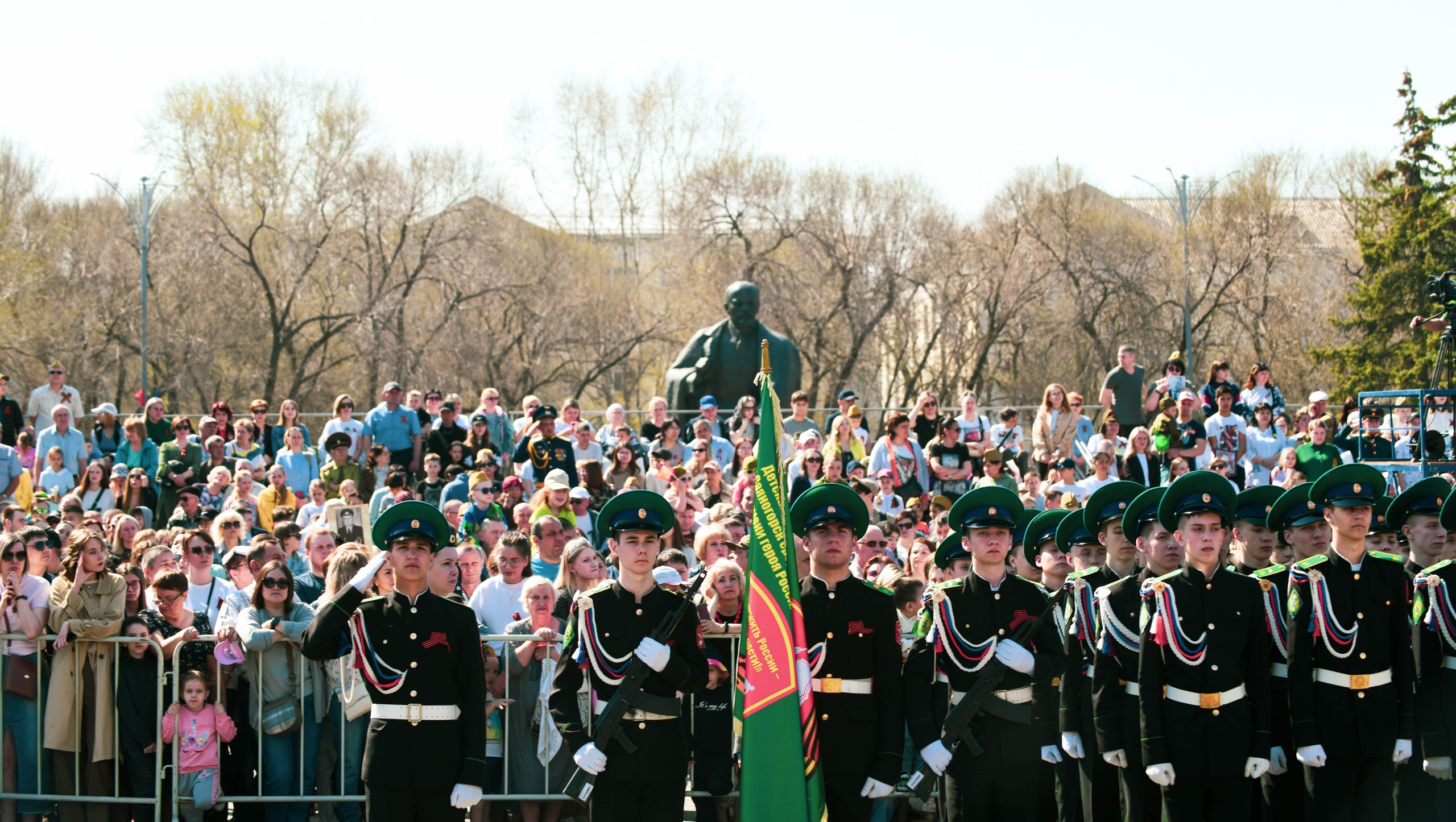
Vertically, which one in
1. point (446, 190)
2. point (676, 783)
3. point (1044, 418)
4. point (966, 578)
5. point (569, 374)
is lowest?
point (676, 783)

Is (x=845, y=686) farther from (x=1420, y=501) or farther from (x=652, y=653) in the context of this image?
(x=1420, y=501)

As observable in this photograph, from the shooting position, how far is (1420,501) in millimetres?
5820

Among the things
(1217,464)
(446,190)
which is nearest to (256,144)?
(446,190)

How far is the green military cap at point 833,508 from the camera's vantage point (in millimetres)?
5262

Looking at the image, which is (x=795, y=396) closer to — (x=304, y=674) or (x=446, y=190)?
(x=304, y=674)

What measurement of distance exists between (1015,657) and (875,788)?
2.46ft

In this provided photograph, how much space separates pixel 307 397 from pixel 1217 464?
3189 centimetres

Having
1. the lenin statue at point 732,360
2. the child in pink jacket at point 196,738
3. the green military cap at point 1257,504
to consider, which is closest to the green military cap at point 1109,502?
the green military cap at point 1257,504

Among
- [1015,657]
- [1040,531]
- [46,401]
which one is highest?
[46,401]

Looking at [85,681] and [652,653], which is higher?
[652,653]

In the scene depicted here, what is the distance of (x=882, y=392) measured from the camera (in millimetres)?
40875

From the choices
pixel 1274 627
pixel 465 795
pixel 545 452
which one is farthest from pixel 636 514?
pixel 545 452

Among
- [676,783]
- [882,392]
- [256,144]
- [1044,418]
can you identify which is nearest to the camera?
[676,783]

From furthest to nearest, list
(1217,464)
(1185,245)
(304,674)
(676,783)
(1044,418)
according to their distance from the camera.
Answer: (1185,245) < (1044,418) < (1217,464) < (304,674) < (676,783)
